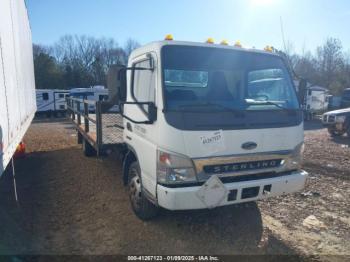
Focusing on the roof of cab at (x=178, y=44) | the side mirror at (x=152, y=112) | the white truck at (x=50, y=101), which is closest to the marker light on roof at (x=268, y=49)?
the roof of cab at (x=178, y=44)

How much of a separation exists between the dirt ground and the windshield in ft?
5.58

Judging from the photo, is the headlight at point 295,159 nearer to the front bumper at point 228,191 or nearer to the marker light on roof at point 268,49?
the front bumper at point 228,191

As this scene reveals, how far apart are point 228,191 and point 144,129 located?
1.30m

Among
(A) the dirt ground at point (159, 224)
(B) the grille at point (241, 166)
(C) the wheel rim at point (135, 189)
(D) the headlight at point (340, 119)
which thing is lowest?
(A) the dirt ground at point (159, 224)

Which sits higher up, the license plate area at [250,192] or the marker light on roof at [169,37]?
the marker light on roof at [169,37]

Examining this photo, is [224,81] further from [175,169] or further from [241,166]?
[175,169]

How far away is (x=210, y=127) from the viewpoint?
3.13 meters

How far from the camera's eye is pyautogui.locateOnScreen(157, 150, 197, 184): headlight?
307 cm

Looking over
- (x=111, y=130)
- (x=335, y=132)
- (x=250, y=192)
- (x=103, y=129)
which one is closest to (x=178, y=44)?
(x=250, y=192)

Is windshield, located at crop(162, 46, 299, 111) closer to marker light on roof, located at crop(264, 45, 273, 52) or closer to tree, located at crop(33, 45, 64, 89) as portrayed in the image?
marker light on roof, located at crop(264, 45, 273, 52)

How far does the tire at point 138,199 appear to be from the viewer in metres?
3.79

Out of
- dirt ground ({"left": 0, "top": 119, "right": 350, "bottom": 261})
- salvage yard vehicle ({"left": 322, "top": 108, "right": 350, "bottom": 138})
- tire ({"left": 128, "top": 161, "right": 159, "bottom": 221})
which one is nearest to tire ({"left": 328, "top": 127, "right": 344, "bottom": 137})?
salvage yard vehicle ({"left": 322, "top": 108, "right": 350, "bottom": 138})

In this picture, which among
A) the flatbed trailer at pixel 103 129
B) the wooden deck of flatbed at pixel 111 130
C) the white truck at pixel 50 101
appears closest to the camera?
the flatbed trailer at pixel 103 129

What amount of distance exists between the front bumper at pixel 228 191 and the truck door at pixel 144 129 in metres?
0.25
